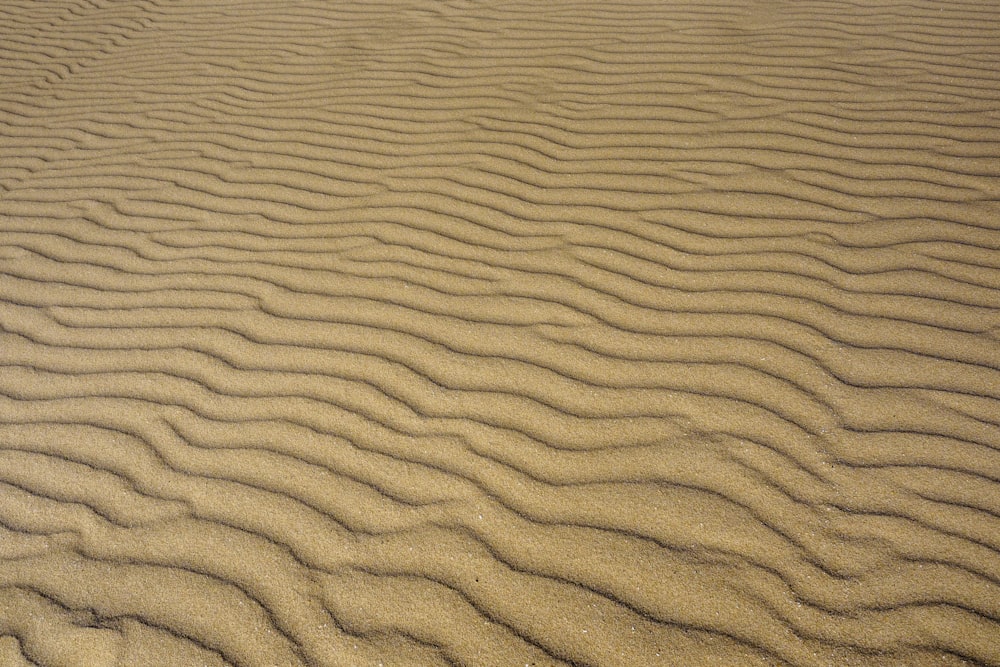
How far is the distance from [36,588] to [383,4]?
6029 millimetres

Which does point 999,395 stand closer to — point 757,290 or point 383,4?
point 757,290

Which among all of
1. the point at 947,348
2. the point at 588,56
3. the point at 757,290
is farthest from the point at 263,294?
the point at 588,56

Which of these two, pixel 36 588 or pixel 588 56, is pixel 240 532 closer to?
pixel 36 588

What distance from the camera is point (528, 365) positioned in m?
2.92

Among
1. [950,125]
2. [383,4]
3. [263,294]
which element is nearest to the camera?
[263,294]

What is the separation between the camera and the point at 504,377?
2.88 m

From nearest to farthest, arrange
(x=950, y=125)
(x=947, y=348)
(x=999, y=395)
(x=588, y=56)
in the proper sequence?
(x=999, y=395), (x=947, y=348), (x=950, y=125), (x=588, y=56)

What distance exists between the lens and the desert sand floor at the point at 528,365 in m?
2.13

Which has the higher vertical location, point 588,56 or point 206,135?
point 588,56

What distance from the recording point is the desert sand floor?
213 cm

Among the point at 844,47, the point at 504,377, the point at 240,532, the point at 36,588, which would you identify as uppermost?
the point at 844,47

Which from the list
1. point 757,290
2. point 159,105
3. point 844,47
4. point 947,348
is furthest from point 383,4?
point 947,348

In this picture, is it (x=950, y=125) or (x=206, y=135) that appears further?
(x=206, y=135)

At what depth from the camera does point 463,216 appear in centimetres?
388
